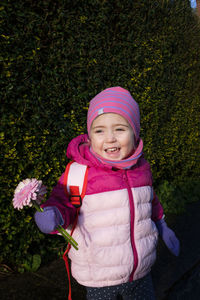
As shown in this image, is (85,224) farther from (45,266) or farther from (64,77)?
(64,77)

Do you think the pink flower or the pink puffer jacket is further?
the pink puffer jacket

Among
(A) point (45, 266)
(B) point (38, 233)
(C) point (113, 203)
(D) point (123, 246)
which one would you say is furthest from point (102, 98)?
(A) point (45, 266)

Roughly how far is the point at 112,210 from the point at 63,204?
312 millimetres

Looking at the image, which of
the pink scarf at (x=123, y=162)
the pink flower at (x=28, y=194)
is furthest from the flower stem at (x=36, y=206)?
the pink scarf at (x=123, y=162)

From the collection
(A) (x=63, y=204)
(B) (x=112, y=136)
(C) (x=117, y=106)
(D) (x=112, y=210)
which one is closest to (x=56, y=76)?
(C) (x=117, y=106)

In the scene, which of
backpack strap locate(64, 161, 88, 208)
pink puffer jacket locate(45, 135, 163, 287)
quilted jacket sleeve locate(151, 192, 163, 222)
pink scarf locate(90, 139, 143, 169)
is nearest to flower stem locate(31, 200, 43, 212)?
pink puffer jacket locate(45, 135, 163, 287)

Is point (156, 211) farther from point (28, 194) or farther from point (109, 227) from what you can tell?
point (28, 194)

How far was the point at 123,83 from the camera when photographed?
3.56m

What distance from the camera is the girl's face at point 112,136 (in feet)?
5.46

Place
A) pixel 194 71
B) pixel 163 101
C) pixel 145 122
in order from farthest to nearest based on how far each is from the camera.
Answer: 1. pixel 194 71
2. pixel 163 101
3. pixel 145 122

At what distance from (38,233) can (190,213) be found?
9.19 feet

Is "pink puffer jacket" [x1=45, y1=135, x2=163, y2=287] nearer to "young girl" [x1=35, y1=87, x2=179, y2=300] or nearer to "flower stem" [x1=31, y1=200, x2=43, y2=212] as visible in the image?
"young girl" [x1=35, y1=87, x2=179, y2=300]

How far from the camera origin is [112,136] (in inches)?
65.0

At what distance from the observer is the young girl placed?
5.10ft
